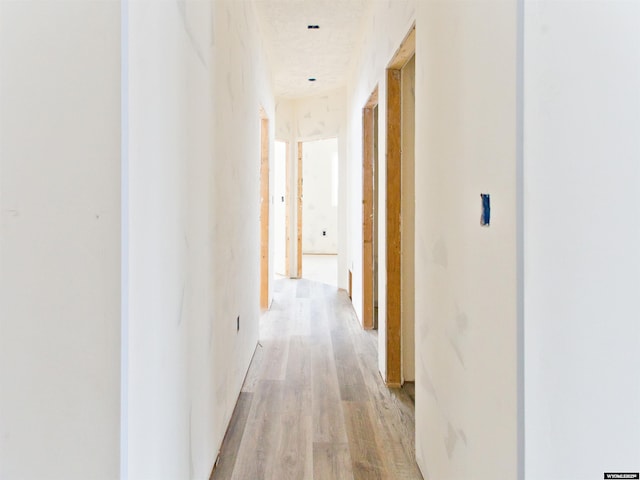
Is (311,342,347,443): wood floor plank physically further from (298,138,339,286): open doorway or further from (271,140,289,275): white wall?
(298,138,339,286): open doorway

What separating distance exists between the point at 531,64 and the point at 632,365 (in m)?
0.68

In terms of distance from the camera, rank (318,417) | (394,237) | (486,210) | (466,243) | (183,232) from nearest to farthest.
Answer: (486,210), (466,243), (183,232), (318,417), (394,237)

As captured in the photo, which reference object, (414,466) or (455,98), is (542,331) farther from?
(414,466)

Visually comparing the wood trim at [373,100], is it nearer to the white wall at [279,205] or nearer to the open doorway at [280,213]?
the open doorway at [280,213]

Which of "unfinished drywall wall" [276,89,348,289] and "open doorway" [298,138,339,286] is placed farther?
"open doorway" [298,138,339,286]

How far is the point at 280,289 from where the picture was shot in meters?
6.09

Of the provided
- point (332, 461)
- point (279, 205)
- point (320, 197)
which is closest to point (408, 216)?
point (332, 461)

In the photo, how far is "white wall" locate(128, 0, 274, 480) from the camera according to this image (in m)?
1.03

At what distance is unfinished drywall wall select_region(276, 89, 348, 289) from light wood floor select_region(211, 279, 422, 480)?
221 cm

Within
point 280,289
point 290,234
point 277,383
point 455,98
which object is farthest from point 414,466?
point 290,234

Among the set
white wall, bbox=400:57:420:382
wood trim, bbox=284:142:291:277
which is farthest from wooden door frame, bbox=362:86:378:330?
wood trim, bbox=284:142:291:277

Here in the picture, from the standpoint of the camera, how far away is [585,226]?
37.5 inches

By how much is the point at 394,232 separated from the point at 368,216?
1.33m

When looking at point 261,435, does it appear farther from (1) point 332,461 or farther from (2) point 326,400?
(2) point 326,400
